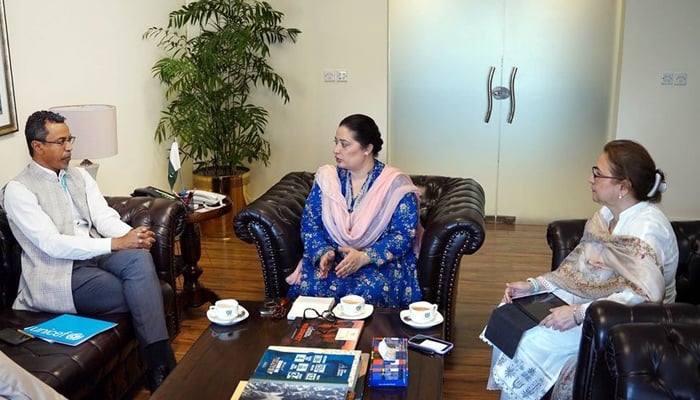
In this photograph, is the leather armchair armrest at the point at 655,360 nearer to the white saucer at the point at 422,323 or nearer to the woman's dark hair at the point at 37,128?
the white saucer at the point at 422,323

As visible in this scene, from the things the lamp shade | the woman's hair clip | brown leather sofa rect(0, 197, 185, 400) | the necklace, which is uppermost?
the lamp shade

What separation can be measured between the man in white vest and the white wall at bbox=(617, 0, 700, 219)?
4.05m

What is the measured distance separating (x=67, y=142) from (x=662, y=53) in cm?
437

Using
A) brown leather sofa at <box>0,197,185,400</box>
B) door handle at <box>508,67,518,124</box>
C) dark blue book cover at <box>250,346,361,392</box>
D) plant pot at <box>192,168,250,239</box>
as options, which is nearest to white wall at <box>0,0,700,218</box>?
plant pot at <box>192,168,250,239</box>

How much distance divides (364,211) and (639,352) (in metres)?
1.50

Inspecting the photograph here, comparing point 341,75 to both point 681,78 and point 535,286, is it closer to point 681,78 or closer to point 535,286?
point 681,78

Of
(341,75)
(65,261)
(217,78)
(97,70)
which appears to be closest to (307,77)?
(341,75)

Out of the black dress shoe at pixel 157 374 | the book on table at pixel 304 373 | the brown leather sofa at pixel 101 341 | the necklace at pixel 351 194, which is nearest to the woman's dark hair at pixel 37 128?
the brown leather sofa at pixel 101 341

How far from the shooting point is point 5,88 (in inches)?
131

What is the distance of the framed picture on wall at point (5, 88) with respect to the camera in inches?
129

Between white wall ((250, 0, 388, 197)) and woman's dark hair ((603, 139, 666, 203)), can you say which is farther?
white wall ((250, 0, 388, 197))

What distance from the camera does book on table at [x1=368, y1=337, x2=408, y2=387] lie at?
2.00 m

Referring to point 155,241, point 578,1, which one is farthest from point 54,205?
point 578,1

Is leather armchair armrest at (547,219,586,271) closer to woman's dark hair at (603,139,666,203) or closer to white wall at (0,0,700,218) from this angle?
woman's dark hair at (603,139,666,203)
